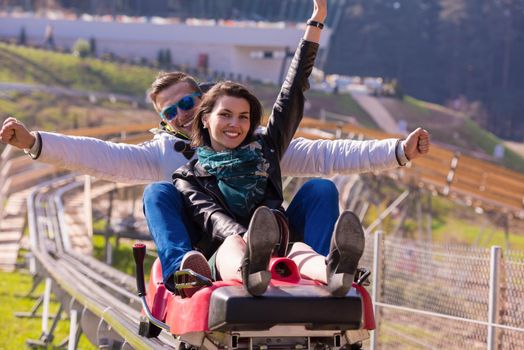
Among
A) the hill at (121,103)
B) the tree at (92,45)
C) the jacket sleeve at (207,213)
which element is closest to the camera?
the jacket sleeve at (207,213)

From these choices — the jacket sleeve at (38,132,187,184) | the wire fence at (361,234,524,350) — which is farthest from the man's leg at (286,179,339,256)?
the wire fence at (361,234,524,350)

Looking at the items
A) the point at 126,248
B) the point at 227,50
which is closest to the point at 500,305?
the point at 126,248

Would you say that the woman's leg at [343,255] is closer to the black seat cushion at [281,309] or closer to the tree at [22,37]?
the black seat cushion at [281,309]

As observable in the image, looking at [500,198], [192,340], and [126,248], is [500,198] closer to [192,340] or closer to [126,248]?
[126,248]

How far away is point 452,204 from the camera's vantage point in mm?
42688

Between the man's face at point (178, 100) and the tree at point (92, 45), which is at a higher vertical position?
the man's face at point (178, 100)

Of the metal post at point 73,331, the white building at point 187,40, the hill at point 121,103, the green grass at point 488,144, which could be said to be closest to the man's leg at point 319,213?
the metal post at point 73,331

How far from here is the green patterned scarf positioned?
209 inches

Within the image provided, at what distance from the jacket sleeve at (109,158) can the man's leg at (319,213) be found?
0.80m

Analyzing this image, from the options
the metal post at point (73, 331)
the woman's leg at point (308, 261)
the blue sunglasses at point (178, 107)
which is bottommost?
the metal post at point (73, 331)

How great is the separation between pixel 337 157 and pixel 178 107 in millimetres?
905

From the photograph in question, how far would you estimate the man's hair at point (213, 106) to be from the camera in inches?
213

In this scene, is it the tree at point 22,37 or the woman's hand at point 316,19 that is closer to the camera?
the woman's hand at point 316,19

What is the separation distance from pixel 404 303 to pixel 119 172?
589cm
